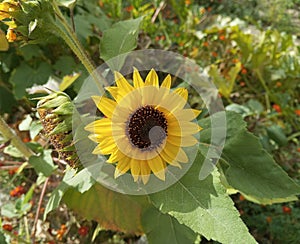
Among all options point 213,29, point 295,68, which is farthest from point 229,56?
point 295,68

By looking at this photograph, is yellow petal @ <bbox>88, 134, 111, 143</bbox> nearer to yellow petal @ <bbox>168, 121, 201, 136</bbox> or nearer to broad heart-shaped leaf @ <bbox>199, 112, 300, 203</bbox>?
yellow petal @ <bbox>168, 121, 201, 136</bbox>

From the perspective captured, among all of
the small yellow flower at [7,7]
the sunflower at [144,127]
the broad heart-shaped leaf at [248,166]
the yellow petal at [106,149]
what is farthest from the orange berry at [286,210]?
the small yellow flower at [7,7]

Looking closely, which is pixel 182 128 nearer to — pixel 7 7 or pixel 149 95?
pixel 149 95

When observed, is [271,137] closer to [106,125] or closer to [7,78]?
[106,125]

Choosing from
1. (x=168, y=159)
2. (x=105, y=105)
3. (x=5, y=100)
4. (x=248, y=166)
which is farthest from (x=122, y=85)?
(x=5, y=100)

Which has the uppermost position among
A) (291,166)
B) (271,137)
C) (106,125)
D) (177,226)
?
(106,125)

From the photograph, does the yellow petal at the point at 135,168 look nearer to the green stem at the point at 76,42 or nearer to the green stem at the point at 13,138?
the green stem at the point at 76,42

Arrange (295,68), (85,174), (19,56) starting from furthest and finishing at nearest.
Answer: (295,68), (19,56), (85,174)
